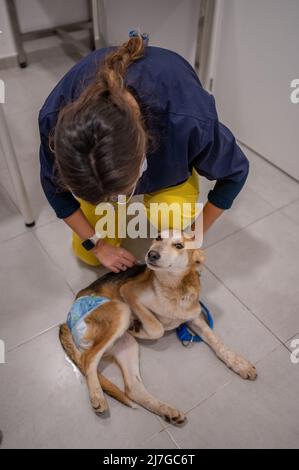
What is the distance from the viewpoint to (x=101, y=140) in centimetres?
71

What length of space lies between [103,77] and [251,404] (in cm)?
93

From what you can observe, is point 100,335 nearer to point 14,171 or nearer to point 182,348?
point 182,348

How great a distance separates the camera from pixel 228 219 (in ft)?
5.32

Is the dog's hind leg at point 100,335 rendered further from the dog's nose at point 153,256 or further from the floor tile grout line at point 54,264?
the floor tile grout line at point 54,264

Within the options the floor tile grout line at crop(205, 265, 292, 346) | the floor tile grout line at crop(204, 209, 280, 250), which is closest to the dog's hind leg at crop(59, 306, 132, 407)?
the floor tile grout line at crop(205, 265, 292, 346)

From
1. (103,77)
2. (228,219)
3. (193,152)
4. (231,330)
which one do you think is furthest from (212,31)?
(231,330)

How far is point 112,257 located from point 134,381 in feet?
1.22

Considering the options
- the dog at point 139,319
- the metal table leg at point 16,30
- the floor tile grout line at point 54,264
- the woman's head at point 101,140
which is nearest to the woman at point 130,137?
the woman's head at point 101,140

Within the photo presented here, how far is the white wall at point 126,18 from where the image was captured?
1839 mm

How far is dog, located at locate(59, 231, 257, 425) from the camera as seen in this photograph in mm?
1027

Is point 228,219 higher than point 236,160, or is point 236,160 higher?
point 236,160

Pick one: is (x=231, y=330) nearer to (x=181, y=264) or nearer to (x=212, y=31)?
(x=181, y=264)

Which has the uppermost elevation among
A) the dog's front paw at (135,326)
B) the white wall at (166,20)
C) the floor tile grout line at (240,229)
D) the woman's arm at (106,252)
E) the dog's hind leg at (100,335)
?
the white wall at (166,20)

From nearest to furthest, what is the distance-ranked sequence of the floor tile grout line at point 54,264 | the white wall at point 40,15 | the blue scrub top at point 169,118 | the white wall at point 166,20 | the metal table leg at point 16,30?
1. the blue scrub top at point 169,118
2. the floor tile grout line at point 54,264
3. the white wall at point 166,20
4. the metal table leg at point 16,30
5. the white wall at point 40,15
